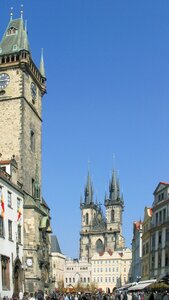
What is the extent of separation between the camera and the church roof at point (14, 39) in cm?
6091

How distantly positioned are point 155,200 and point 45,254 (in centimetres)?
1953

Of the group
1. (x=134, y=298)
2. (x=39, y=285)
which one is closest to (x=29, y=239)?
(x=39, y=285)

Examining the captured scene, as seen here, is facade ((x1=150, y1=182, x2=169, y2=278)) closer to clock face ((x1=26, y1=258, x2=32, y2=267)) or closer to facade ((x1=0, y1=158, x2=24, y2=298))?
clock face ((x1=26, y1=258, x2=32, y2=267))

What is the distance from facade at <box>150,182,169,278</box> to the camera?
63.0 m

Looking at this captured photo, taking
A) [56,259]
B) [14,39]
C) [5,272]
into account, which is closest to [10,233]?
[5,272]

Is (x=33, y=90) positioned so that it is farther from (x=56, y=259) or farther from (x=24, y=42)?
(x=56, y=259)

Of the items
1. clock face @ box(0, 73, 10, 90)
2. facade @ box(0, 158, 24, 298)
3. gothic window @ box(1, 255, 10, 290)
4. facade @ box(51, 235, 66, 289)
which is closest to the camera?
gothic window @ box(1, 255, 10, 290)

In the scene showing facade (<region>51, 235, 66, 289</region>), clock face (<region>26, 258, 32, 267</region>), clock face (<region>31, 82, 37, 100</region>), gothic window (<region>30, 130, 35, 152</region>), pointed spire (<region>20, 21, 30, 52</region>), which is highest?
pointed spire (<region>20, 21, 30, 52</region>)

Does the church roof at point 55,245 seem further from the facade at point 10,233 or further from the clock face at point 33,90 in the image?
the facade at point 10,233

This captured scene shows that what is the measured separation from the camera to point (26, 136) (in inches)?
2301

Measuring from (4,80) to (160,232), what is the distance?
89.6ft

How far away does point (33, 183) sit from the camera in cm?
5919

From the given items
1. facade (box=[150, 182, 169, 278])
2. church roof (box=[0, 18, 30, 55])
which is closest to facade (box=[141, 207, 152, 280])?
facade (box=[150, 182, 169, 278])

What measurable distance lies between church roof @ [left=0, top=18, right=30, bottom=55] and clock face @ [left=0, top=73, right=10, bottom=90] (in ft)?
9.11
